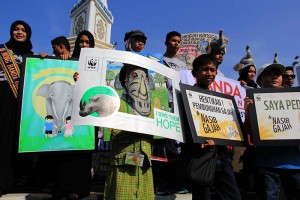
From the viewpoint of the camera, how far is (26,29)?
11.3ft

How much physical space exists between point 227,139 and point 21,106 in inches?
73.6

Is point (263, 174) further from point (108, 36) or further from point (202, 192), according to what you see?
point (108, 36)

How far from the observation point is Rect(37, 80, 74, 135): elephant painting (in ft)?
9.07

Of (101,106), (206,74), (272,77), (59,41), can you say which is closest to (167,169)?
(206,74)

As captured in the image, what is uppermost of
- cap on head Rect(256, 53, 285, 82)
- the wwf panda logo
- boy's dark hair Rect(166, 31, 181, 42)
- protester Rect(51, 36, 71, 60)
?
boy's dark hair Rect(166, 31, 181, 42)

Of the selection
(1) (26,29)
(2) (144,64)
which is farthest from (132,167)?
(1) (26,29)

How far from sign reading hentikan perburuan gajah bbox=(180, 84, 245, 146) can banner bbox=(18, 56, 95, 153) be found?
1067 millimetres

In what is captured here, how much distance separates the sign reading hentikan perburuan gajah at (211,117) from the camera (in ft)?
7.20

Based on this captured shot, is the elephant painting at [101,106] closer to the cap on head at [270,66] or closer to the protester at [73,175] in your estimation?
the protester at [73,175]

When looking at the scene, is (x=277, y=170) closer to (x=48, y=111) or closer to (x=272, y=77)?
(x=272, y=77)

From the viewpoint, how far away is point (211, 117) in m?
2.32

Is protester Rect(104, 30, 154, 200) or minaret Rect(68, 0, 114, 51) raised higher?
minaret Rect(68, 0, 114, 51)

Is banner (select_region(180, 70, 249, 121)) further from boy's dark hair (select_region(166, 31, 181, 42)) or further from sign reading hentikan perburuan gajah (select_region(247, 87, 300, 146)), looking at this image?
sign reading hentikan perburuan gajah (select_region(247, 87, 300, 146))

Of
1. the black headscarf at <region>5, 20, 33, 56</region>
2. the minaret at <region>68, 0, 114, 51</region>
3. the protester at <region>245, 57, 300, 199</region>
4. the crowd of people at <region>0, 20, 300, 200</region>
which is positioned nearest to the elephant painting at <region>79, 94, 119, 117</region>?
the crowd of people at <region>0, 20, 300, 200</region>
